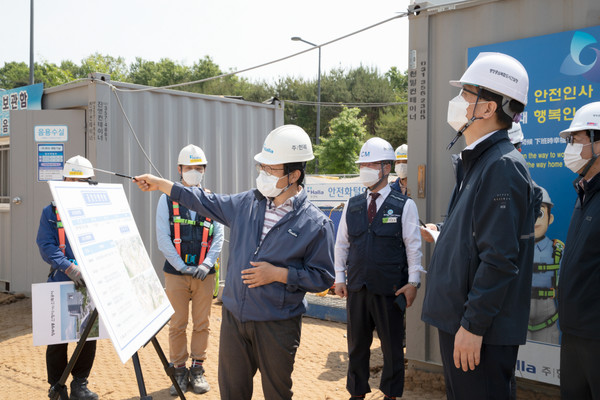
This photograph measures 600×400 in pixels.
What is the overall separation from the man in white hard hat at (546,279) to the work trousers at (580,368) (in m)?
1.20

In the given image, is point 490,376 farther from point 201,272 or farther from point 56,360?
point 56,360

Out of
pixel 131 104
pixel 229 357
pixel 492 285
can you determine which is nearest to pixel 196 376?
pixel 229 357

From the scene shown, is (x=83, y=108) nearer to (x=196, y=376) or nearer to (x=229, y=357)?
(x=196, y=376)

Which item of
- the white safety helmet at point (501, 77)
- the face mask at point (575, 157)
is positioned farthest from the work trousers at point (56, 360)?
→ the face mask at point (575, 157)

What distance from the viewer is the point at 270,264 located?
2.92 m

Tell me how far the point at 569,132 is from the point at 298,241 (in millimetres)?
1851

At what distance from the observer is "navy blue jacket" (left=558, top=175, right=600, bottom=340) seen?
2.65 meters

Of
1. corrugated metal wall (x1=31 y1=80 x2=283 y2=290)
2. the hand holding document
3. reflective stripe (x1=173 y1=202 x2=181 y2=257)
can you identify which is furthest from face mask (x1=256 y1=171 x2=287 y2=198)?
corrugated metal wall (x1=31 y1=80 x2=283 y2=290)

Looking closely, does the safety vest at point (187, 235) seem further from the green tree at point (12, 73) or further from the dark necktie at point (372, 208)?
the green tree at point (12, 73)

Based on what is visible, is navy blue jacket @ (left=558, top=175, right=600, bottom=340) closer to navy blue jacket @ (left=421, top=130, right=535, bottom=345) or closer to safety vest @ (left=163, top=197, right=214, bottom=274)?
navy blue jacket @ (left=421, top=130, right=535, bottom=345)

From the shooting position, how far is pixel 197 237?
4891mm

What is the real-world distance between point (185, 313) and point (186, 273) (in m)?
0.41

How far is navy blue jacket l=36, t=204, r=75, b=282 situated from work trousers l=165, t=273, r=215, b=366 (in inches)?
37.3

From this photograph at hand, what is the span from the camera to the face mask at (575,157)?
307cm
